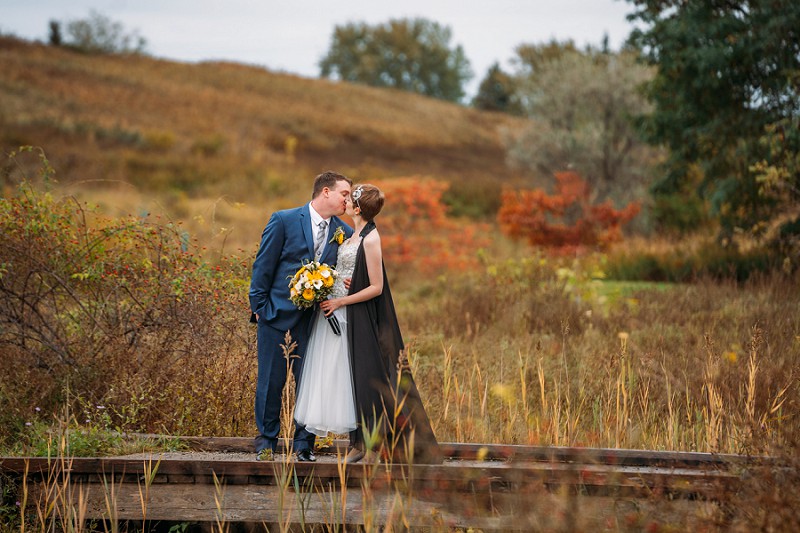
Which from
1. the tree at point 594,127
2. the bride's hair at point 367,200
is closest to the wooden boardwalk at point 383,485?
the bride's hair at point 367,200

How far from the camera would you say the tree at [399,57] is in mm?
74188

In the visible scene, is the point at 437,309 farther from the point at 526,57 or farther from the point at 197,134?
the point at 526,57

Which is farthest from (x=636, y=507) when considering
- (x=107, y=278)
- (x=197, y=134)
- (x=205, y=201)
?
(x=197, y=134)

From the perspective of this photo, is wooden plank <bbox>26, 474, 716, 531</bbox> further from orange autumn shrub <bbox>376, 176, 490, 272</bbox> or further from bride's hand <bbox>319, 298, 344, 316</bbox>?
orange autumn shrub <bbox>376, 176, 490, 272</bbox>

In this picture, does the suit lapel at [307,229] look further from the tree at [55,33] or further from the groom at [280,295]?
the tree at [55,33]

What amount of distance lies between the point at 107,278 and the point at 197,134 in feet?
107

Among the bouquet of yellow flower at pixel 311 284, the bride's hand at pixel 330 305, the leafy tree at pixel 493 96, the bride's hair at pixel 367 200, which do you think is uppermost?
the leafy tree at pixel 493 96

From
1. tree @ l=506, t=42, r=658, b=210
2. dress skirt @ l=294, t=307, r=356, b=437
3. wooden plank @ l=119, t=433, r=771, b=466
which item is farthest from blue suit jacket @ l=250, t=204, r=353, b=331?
tree @ l=506, t=42, r=658, b=210

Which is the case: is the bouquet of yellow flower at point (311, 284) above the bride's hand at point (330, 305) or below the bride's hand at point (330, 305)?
above

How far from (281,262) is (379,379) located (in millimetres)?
1035

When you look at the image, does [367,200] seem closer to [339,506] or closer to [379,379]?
[379,379]

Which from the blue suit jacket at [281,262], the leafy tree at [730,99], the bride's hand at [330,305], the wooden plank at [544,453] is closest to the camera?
the wooden plank at [544,453]

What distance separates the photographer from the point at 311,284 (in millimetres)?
5258

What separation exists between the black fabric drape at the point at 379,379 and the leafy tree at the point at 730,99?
8291 millimetres
